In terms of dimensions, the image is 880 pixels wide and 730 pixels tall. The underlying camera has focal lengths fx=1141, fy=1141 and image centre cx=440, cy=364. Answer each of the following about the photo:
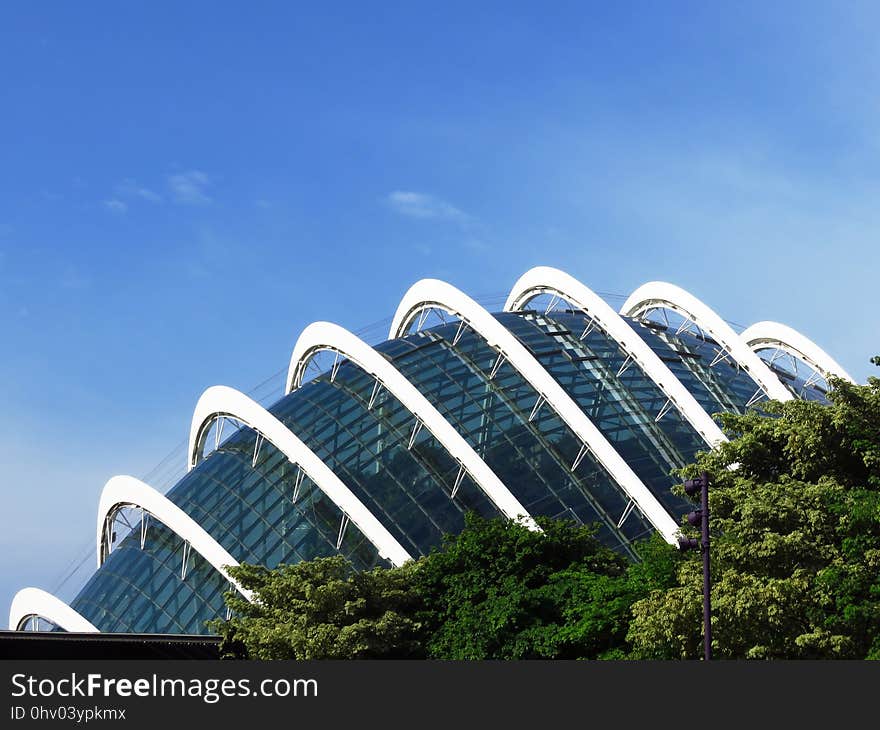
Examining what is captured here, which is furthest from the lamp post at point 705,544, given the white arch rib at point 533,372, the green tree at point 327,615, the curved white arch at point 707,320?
the curved white arch at point 707,320

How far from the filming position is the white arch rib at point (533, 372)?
44.1 m

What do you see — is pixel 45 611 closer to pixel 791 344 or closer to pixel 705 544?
pixel 705 544

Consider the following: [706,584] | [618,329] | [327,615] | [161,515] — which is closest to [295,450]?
[161,515]

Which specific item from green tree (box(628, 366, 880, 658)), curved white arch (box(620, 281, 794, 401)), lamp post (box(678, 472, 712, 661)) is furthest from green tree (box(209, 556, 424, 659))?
curved white arch (box(620, 281, 794, 401))

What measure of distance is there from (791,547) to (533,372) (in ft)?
66.4

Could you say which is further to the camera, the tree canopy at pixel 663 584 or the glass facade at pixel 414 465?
the glass facade at pixel 414 465

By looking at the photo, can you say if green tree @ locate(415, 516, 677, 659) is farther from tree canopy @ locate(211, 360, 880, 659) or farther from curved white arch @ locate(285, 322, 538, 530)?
curved white arch @ locate(285, 322, 538, 530)

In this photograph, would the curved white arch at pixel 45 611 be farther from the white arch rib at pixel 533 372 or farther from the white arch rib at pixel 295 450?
the white arch rib at pixel 533 372

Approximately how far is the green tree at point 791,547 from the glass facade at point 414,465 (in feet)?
36.9

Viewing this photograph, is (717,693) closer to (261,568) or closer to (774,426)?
(774,426)

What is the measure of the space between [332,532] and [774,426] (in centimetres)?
1866

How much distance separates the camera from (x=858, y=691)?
19.3 meters

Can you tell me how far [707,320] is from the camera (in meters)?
56.6

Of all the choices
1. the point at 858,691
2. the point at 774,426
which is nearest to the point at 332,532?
the point at 774,426
